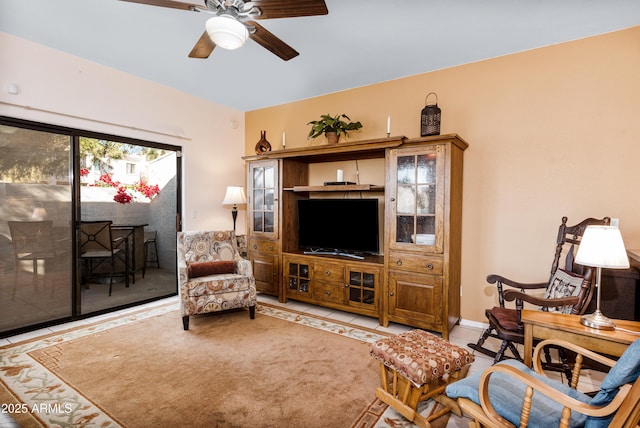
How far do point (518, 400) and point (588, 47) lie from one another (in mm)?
→ 3110

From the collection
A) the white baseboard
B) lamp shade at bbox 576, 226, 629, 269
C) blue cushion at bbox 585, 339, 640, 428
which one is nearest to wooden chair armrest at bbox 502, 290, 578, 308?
lamp shade at bbox 576, 226, 629, 269

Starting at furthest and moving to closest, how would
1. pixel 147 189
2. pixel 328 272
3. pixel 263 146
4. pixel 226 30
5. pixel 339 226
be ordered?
pixel 263 146 → pixel 147 189 → pixel 339 226 → pixel 328 272 → pixel 226 30

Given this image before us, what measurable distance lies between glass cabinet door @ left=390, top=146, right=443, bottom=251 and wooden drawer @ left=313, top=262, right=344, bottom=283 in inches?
29.8

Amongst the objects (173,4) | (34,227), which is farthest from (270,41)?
(34,227)

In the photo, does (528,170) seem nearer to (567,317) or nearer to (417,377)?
(567,317)

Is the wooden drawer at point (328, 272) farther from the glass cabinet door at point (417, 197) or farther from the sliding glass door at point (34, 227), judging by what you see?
the sliding glass door at point (34, 227)

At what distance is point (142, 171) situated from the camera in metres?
4.11

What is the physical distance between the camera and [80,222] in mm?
3449

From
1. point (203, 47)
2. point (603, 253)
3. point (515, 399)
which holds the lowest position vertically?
point (515, 399)

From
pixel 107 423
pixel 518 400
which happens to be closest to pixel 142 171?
pixel 107 423

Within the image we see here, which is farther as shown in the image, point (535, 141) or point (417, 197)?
A: point (417, 197)

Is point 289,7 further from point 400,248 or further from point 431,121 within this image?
point 400,248

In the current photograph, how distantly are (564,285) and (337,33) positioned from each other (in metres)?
2.80

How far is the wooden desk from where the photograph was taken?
5.31 ft
